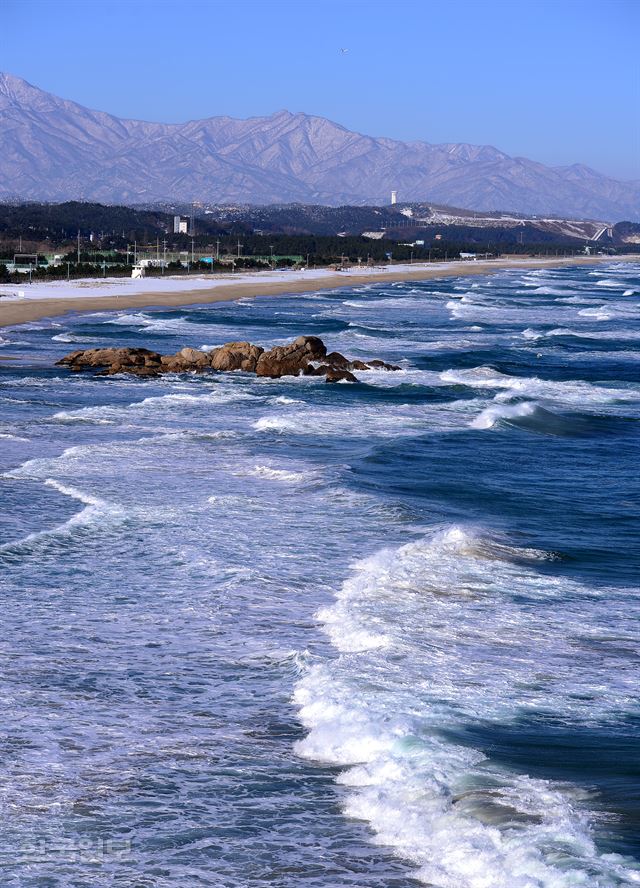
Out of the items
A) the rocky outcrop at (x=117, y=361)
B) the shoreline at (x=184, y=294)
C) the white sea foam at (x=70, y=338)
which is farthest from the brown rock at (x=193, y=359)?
the shoreline at (x=184, y=294)

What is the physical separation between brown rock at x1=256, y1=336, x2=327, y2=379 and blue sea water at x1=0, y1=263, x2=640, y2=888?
1281 centimetres

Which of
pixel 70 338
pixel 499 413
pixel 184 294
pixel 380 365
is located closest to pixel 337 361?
pixel 380 365

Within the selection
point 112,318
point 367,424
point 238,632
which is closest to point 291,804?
point 238,632

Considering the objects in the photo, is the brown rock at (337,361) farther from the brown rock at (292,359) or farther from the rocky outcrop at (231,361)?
the brown rock at (292,359)

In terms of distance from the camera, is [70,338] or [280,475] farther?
[70,338]

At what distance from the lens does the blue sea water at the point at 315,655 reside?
9.20 meters

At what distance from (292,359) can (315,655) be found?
31.2 m

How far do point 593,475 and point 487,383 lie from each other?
18.0 metres

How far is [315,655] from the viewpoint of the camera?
13.2 meters

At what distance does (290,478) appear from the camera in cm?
2292

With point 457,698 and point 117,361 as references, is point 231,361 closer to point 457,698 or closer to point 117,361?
point 117,361

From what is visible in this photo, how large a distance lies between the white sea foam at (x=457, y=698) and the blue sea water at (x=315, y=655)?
0.03m

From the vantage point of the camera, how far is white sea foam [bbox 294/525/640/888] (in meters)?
9.04

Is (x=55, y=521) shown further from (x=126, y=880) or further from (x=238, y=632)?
(x=126, y=880)
